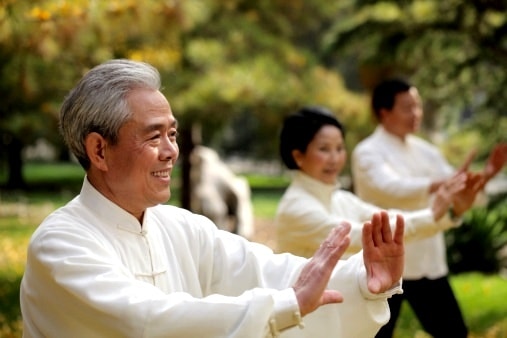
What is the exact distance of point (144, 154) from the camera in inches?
116

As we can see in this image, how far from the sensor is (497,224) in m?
11.0

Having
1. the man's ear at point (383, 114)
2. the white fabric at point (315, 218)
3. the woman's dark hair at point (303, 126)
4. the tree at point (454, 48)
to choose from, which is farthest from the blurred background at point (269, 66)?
the white fabric at point (315, 218)

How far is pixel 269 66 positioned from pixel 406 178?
19.5ft

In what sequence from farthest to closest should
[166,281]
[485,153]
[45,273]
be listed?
[485,153] → [166,281] → [45,273]

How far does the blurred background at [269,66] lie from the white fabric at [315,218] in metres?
2.64

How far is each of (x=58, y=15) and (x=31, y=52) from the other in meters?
0.61

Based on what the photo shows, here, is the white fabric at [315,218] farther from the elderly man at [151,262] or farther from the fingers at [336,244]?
the fingers at [336,244]

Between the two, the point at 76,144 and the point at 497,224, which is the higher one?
the point at 76,144

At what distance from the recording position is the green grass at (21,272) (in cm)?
771

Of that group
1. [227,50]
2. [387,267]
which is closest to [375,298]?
[387,267]

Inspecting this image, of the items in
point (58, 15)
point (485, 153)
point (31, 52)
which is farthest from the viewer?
point (485, 153)

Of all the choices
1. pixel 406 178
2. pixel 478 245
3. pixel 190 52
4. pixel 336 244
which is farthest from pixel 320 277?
pixel 190 52

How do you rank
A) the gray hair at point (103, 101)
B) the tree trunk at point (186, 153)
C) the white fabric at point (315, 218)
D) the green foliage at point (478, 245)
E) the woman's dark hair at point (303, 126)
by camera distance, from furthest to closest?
the tree trunk at point (186, 153) → the green foliage at point (478, 245) → the woman's dark hair at point (303, 126) → the white fabric at point (315, 218) → the gray hair at point (103, 101)

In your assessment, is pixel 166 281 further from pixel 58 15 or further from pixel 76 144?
pixel 58 15
